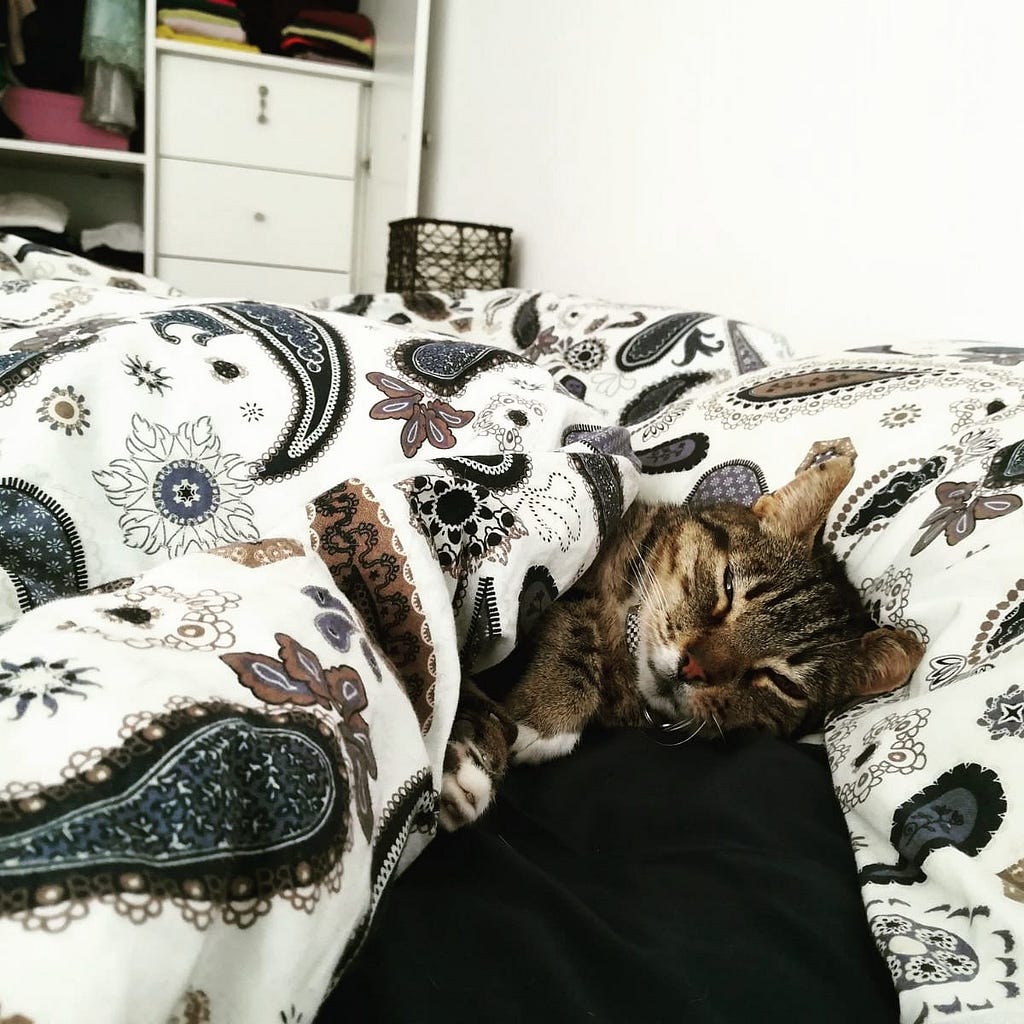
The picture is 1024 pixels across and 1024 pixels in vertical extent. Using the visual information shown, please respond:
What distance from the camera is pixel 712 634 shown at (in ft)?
2.96

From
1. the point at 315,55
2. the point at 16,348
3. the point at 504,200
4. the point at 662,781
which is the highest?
the point at 315,55

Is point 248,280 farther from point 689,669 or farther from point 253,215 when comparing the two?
point 689,669

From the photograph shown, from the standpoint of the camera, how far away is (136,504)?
733mm

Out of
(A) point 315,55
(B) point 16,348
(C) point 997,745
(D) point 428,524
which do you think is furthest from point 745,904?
(A) point 315,55

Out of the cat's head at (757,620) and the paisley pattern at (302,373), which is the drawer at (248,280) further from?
the cat's head at (757,620)

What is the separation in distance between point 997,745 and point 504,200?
2223 mm

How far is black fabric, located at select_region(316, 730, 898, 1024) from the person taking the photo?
46cm

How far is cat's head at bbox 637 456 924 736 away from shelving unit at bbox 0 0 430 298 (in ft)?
6.95

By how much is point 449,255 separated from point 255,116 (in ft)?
3.91

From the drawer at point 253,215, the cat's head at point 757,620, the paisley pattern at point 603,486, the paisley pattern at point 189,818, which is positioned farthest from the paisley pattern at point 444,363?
the drawer at point 253,215

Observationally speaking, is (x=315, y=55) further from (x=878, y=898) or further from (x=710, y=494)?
(x=878, y=898)

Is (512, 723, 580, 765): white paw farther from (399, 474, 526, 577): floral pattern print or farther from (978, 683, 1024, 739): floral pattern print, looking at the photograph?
(978, 683, 1024, 739): floral pattern print

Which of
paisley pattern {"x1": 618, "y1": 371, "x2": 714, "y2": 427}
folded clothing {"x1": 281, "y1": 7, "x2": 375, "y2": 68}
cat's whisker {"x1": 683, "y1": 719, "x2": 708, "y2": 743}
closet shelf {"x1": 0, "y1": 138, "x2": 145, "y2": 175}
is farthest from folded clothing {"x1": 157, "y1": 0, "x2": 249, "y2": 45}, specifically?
cat's whisker {"x1": 683, "y1": 719, "x2": 708, "y2": 743}

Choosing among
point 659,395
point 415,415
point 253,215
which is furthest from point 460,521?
point 253,215
